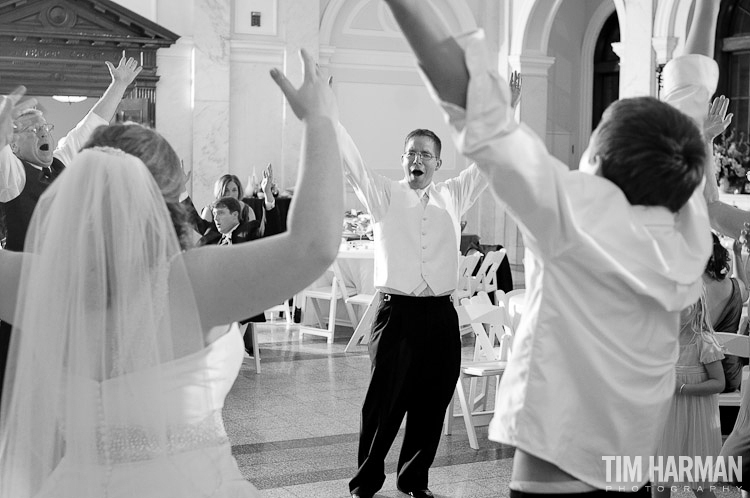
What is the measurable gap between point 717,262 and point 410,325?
57.0 inches

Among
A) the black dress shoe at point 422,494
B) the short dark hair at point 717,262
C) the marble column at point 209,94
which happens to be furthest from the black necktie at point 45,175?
the marble column at point 209,94

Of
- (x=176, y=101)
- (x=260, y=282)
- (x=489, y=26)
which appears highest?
(x=489, y=26)

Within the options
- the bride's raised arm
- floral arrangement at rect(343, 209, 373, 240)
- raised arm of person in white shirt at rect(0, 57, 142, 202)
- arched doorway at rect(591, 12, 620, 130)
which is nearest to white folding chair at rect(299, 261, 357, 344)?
floral arrangement at rect(343, 209, 373, 240)

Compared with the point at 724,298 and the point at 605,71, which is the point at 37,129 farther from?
the point at 605,71

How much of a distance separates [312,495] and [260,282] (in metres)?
3.05

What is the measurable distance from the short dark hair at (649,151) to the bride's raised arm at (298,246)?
521mm

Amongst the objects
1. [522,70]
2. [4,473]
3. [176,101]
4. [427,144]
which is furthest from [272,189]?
[4,473]

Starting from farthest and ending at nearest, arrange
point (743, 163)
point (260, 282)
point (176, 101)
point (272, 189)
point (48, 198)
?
point (176, 101) → point (272, 189) → point (743, 163) → point (48, 198) → point (260, 282)

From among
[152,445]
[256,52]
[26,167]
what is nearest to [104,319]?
[152,445]

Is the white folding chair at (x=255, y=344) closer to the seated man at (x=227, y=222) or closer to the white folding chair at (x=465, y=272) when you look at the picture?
the seated man at (x=227, y=222)

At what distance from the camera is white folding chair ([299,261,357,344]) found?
942 cm

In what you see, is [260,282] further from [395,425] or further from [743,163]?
[743,163]

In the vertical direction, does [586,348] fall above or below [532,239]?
below

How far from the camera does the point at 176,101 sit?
1295cm
